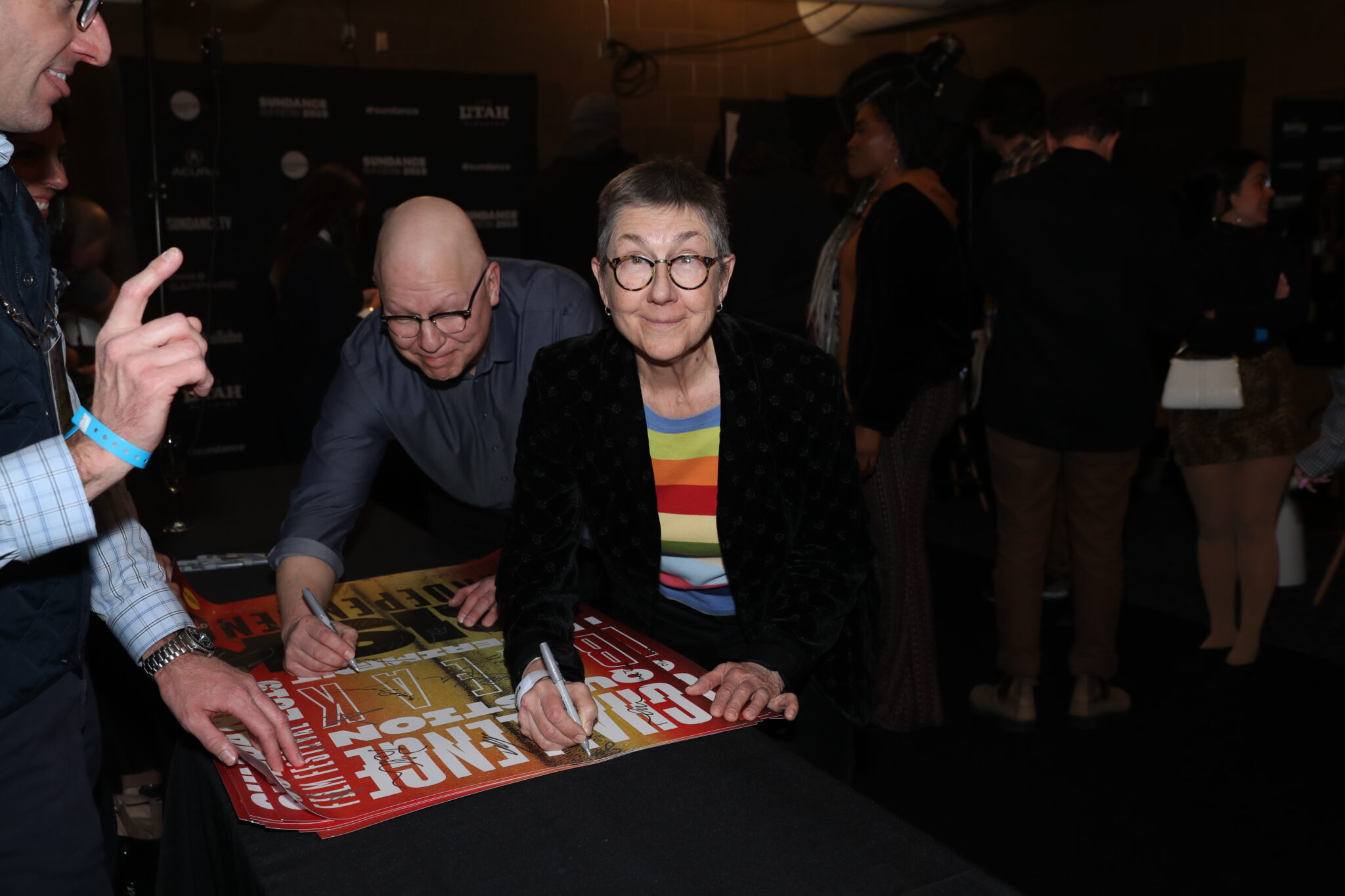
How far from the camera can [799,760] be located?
3.80ft

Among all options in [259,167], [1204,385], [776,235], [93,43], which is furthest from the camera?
[259,167]

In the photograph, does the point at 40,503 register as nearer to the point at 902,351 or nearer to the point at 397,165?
the point at 902,351

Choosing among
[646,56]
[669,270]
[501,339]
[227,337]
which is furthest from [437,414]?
[646,56]

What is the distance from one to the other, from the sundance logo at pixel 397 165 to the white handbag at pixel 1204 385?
13.6 ft

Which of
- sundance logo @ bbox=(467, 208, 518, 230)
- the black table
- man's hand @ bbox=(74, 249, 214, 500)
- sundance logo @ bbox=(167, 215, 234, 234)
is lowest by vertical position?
the black table

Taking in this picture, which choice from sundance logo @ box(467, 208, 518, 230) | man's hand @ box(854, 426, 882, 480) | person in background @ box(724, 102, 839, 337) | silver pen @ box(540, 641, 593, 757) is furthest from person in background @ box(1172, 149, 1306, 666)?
sundance logo @ box(467, 208, 518, 230)

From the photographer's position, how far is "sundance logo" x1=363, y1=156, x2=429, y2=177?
5754mm

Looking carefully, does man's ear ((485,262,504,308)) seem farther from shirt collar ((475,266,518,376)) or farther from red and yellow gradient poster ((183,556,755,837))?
red and yellow gradient poster ((183,556,755,837))

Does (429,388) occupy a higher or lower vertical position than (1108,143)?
lower

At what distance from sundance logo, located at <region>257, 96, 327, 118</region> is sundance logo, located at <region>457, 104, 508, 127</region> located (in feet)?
2.48

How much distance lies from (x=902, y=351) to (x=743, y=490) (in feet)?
4.30

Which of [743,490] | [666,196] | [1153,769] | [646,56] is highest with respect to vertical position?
[646,56]

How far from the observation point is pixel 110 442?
96 cm

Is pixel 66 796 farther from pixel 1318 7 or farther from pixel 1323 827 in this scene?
pixel 1318 7
